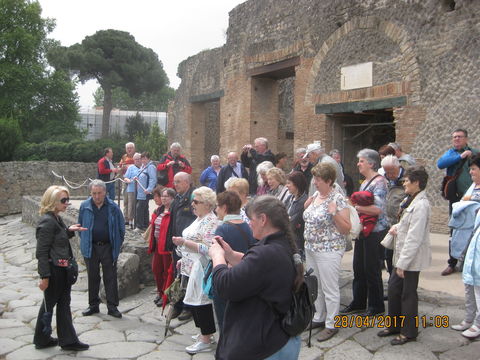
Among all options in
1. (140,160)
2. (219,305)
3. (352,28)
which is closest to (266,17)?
(352,28)

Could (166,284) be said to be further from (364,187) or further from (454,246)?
(454,246)

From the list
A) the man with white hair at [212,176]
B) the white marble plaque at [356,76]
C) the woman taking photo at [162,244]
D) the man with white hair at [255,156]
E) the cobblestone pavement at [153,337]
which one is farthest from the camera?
the white marble plaque at [356,76]

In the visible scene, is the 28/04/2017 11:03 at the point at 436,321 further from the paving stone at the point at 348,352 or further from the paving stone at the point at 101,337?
the paving stone at the point at 101,337

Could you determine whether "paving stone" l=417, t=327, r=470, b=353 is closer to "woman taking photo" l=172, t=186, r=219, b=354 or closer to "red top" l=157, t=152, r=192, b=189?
"woman taking photo" l=172, t=186, r=219, b=354

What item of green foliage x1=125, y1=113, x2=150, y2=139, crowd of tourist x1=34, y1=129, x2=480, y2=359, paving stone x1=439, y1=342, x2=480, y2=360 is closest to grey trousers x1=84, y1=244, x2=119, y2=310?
crowd of tourist x1=34, y1=129, x2=480, y2=359

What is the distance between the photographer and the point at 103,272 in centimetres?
579

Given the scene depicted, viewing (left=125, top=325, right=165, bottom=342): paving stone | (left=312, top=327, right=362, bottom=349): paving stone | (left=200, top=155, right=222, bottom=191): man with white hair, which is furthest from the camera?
(left=200, top=155, right=222, bottom=191): man with white hair

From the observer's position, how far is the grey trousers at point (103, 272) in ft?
18.8

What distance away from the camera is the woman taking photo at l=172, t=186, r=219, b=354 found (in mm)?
4563

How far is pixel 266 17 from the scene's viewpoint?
43.2ft

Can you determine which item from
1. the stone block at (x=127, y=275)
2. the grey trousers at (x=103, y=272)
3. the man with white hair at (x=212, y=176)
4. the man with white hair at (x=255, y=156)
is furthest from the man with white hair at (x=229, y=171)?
the grey trousers at (x=103, y=272)

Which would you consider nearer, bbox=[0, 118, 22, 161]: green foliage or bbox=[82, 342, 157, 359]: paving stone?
bbox=[82, 342, 157, 359]: paving stone

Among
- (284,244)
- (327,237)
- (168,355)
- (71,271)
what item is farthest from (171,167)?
(284,244)

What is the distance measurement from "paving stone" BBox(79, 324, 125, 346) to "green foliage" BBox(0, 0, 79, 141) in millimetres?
29471
